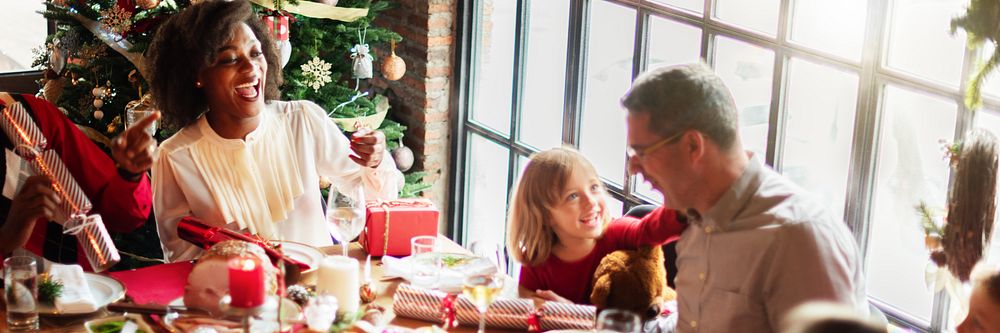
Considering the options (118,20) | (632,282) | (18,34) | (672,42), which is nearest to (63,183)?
(632,282)

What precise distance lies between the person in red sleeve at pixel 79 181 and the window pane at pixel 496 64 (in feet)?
6.34

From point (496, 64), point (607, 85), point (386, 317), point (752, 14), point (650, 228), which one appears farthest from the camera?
point (496, 64)

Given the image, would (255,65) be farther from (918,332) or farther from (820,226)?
(918,332)

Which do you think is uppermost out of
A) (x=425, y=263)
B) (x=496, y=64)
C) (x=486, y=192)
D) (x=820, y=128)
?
(x=496, y=64)

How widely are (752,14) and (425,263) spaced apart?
4.42 feet

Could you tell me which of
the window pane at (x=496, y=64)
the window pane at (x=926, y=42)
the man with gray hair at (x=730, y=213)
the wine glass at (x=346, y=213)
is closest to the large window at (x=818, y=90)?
the window pane at (x=926, y=42)

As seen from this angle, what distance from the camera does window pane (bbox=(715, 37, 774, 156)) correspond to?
3.32 metres

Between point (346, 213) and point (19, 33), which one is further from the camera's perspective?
point (19, 33)

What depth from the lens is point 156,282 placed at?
268cm

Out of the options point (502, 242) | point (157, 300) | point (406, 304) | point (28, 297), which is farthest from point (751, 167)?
point (502, 242)

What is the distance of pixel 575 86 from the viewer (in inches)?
162

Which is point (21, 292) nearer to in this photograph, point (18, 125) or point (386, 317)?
point (18, 125)

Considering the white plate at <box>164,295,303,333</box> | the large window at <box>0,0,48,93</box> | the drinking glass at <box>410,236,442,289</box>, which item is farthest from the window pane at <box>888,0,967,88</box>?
the large window at <box>0,0,48,93</box>

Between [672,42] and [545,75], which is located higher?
[672,42]
